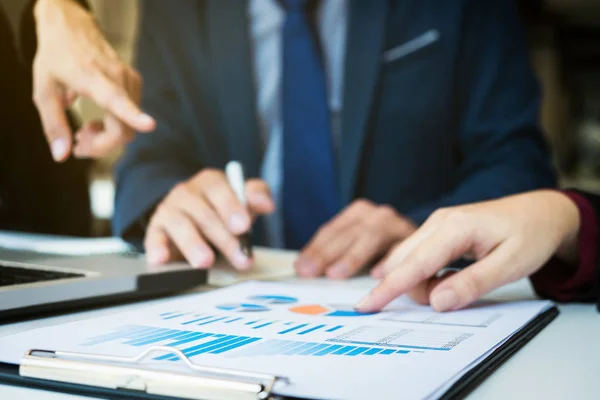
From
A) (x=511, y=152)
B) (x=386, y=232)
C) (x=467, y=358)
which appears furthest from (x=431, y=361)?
(x=511, y=152)

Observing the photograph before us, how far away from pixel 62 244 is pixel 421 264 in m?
0.54

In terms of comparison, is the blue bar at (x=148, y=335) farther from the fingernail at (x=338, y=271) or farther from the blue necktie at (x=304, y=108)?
the blue necktie at (x=304, y=108)

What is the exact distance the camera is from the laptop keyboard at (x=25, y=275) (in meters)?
0.41

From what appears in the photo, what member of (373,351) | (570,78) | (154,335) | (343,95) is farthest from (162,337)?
(570,78)

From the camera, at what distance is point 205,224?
2.00ft

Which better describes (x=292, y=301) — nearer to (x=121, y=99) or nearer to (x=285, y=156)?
(x=121, y=99)

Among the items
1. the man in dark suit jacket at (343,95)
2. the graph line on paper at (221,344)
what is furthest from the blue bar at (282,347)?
the man in dark suit jacket at (343,95)

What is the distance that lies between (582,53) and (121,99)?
14.6 feet

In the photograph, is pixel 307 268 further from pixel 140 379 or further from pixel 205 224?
pixel 140 379

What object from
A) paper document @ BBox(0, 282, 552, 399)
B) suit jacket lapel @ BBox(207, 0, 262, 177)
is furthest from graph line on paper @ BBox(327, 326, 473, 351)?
suit jacket lapel @ BBox(207, 0, 262, 177)

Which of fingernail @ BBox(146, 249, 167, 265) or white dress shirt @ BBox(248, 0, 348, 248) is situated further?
white dress shirt @ BBox(248, 0, 348, 248)

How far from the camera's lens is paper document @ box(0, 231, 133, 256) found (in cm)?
70

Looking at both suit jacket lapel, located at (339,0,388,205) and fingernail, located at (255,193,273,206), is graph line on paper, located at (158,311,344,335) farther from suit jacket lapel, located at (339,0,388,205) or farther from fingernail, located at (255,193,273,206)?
suit jacket lapel, located at (339,0,388,205)

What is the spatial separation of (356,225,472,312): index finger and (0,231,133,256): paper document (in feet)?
1.24
